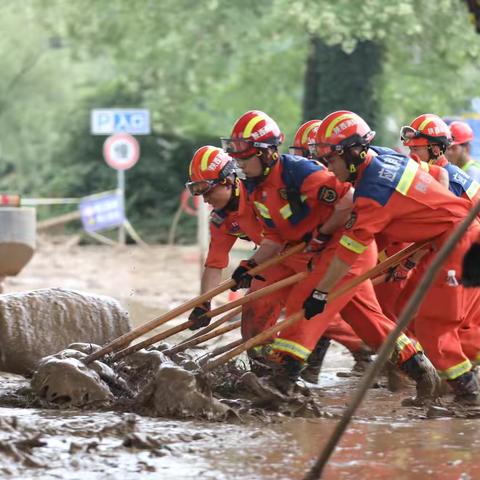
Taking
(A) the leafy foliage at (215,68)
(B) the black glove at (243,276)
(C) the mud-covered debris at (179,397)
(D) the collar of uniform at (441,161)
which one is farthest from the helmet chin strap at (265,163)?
(A) the leafy foliage at (215,68)

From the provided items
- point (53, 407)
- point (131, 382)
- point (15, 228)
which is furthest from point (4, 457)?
point (15, 228)

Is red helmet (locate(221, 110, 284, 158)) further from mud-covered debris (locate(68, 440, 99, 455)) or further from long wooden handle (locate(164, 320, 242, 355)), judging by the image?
mud-covered debris (locate(68, 440, 99, 455))

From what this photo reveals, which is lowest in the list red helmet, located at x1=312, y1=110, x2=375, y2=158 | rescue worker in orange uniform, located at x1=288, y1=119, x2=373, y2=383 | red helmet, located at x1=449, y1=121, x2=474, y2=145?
rescue worker in orange uniform, located at x1=288, y1=119, x2=373, y2=383

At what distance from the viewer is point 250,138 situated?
8055 mm

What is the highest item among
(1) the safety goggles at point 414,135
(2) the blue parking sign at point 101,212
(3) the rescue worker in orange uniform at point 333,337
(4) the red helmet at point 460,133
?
(1) the safety goggles at point 414,135

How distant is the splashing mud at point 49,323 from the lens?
9.20 metres

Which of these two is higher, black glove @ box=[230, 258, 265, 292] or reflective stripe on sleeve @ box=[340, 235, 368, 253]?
reflective stripe on sleeve @ box=[340, 235, 368, 253]

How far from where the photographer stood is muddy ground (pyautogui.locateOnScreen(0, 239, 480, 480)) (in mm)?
6043

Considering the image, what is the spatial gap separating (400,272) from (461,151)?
103 inches

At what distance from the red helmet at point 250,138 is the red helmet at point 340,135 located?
13.0 inches

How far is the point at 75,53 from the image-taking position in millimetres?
29625

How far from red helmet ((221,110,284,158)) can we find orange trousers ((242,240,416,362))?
0.76 meters

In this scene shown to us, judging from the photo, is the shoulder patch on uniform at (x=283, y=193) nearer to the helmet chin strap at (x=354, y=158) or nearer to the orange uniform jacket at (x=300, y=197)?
the orange uniform jacket at (x=300, y=197)

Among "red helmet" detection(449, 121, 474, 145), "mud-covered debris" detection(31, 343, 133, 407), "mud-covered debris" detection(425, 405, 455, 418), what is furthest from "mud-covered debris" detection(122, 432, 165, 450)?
"red helmet" detection(449, 121, 474, 145)
